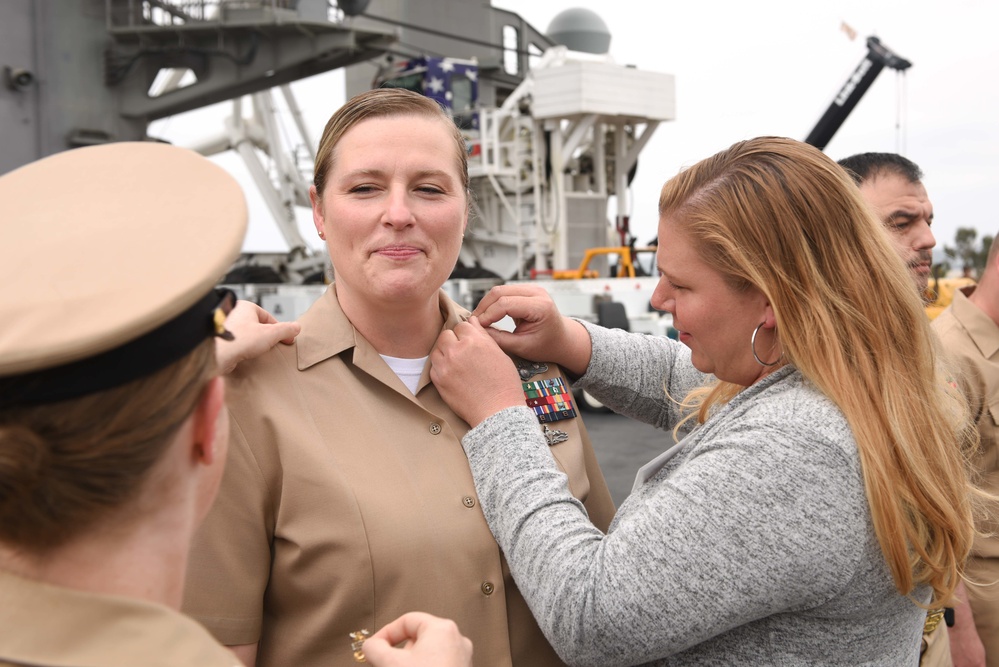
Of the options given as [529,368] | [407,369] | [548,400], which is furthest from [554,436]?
[407,369]

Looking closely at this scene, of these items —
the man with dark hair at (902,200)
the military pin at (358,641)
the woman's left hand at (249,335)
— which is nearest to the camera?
the military pin at (358,641)

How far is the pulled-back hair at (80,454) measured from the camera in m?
0.77

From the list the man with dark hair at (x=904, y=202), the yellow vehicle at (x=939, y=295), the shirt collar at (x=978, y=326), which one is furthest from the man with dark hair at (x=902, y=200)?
the yellow vehicle at (x=939, y=295)

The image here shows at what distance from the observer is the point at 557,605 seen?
144cm

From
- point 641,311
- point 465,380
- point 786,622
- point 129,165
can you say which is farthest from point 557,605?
point 641,311

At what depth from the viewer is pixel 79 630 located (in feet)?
2.70

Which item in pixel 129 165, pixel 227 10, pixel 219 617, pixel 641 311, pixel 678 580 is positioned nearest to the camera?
pixel 129 165

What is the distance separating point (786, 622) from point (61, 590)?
3.86 feet

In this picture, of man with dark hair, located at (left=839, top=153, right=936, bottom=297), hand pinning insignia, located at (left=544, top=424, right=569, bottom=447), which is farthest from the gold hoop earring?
man with dark hair, located at (left=839, top=153, right=936, bottom=297)

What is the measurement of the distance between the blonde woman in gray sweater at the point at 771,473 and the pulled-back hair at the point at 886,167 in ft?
4.76

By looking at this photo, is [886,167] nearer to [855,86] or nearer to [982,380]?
[982,380]

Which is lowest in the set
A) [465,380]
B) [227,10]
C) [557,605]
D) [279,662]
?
[279,662]

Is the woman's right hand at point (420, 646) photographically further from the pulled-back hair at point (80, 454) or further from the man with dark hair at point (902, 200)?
the man with dark hair at point (902, 200)

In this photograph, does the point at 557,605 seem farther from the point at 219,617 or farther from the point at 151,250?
the point at 151,250
